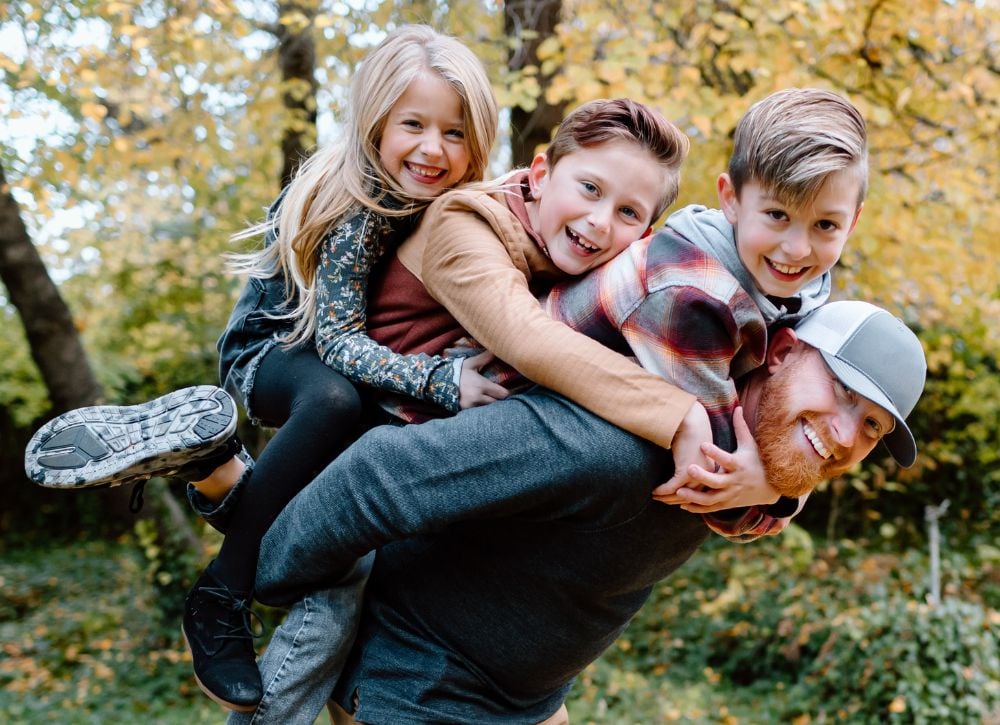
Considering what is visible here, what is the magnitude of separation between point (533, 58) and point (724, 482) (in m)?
4.02

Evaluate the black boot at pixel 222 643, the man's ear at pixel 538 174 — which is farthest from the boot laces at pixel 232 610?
the man's ear at pixel 538 174

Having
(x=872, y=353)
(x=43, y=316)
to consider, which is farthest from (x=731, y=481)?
(x=43, y=316)

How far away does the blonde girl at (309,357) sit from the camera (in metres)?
1.50

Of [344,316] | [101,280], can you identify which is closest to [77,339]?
[101,280]

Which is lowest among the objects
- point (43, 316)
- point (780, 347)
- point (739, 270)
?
point (43, 316)

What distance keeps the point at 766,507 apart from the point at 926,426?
7.04 metres

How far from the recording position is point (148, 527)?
5797 millimetres

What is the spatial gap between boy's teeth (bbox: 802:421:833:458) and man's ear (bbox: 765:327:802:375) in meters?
0.10

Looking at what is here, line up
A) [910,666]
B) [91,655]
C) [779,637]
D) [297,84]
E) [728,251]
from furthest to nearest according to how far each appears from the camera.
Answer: [91,655]
[779,637]
[297,84]
[910,666]
[728,251]

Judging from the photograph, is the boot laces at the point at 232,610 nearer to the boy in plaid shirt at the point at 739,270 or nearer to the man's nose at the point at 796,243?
the boy in plaid shirt at the point at 739,270

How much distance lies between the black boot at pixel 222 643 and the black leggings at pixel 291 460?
3 cm

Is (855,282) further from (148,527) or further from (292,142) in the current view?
(148,527)

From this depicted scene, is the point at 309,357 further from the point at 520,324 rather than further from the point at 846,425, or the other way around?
the point at 846,425

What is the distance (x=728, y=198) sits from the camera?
4.64 ft
